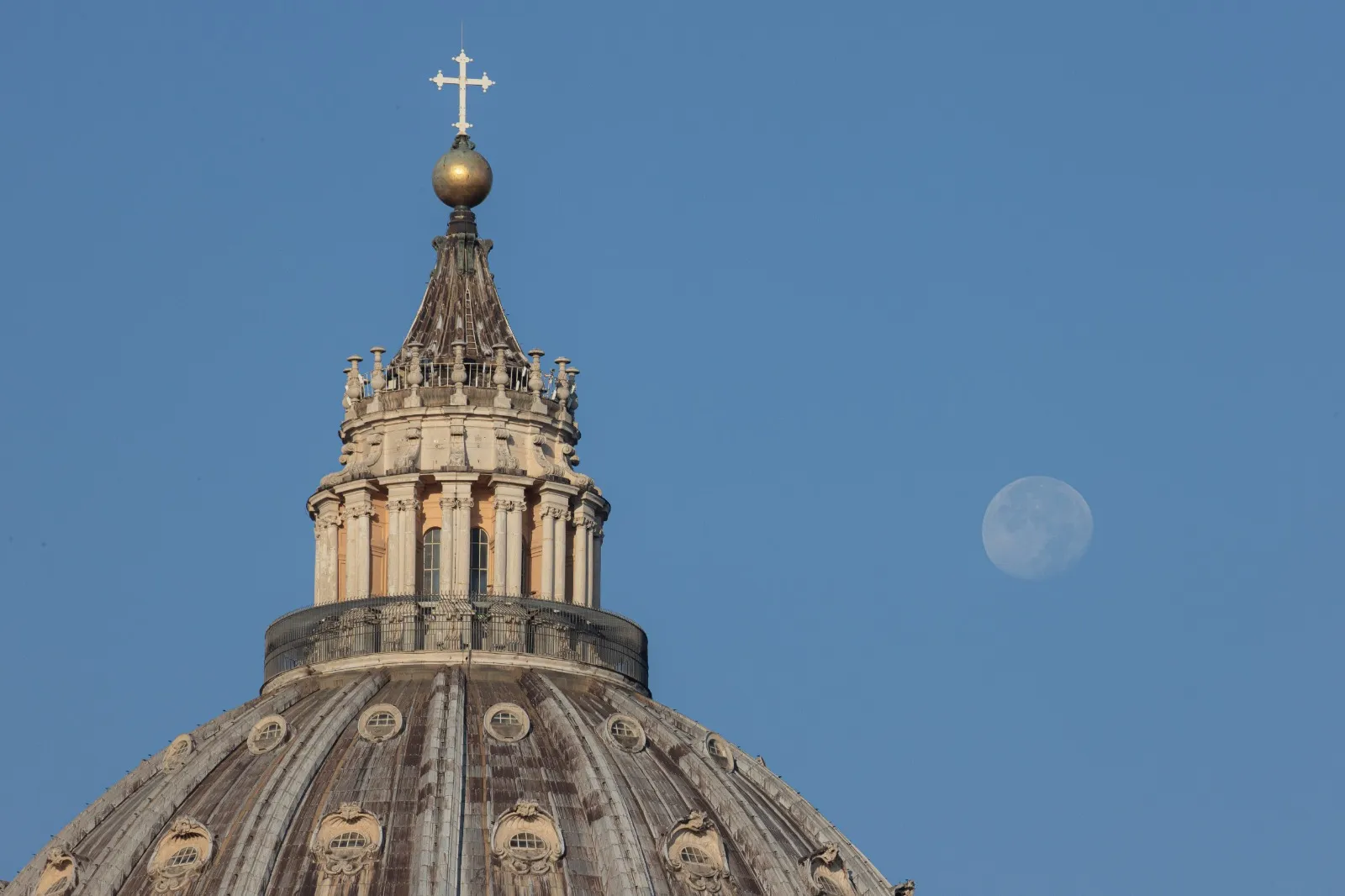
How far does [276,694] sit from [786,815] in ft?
47.7

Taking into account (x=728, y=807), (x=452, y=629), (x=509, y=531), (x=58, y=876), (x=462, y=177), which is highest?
(x=462, y=177)

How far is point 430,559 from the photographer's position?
121 m

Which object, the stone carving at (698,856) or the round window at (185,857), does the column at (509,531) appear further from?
the round window at (185,857)

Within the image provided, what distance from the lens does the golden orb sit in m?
127

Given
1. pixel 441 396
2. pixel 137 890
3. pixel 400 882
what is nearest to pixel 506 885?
pixel 400 882

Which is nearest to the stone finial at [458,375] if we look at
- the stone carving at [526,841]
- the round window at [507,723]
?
the round window at [507,723]

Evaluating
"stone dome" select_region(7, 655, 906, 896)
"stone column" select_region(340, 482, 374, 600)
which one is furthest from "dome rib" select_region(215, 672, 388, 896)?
"stone column" select_region(340, 482, 374, 600)

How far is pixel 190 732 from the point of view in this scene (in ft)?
386

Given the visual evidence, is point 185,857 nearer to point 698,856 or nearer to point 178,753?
point 178,753

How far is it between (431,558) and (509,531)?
2562 millimetres

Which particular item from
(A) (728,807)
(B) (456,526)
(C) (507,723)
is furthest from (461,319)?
(A) (728,807)

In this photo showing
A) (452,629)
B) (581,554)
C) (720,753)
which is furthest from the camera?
(581,554)

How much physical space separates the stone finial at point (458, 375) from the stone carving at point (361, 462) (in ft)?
8.30

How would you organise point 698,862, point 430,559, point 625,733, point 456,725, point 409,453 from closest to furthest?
point 698,862 < point 456,725 < point 625,733 < point 430,559 < point 409,453
